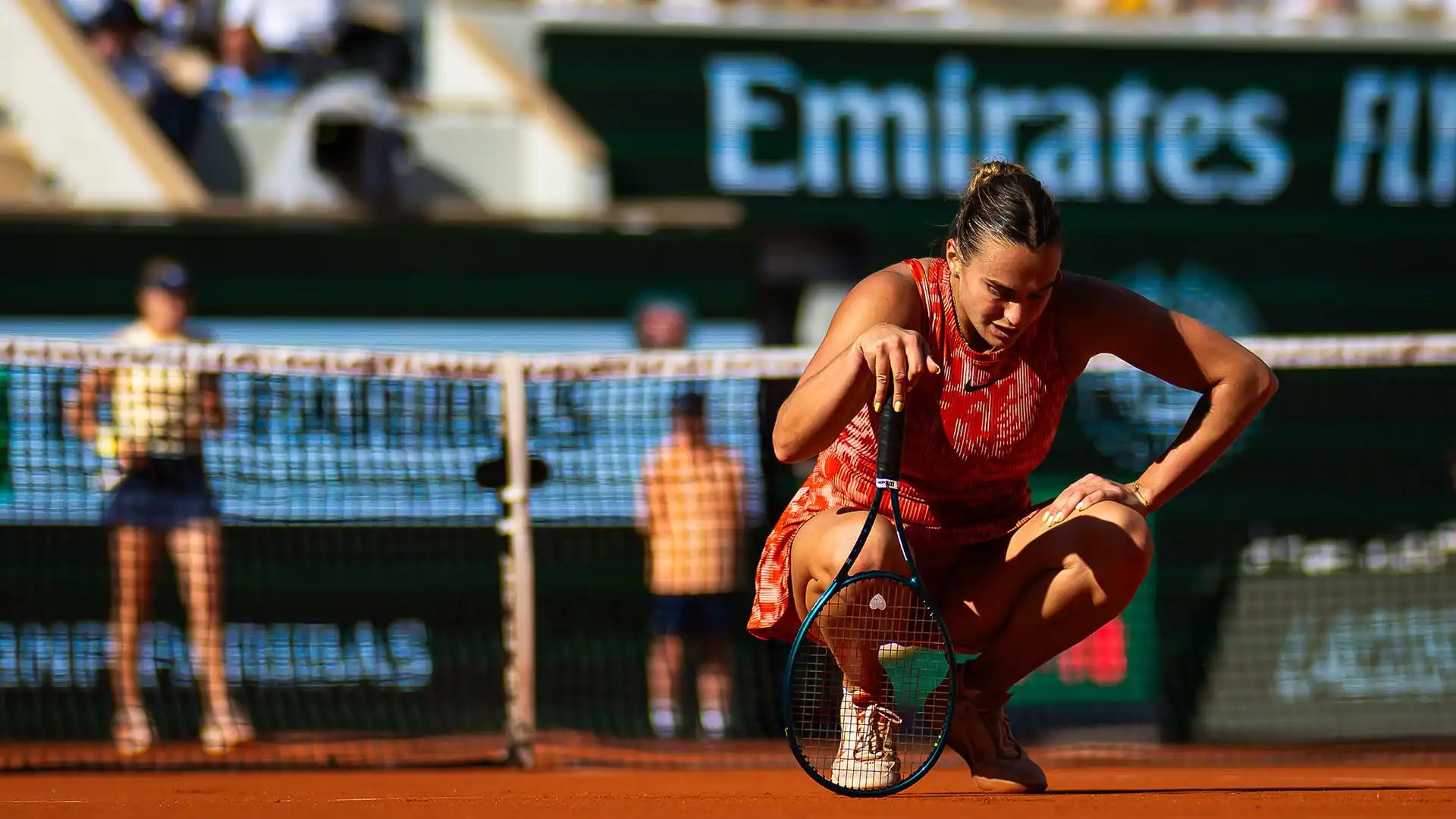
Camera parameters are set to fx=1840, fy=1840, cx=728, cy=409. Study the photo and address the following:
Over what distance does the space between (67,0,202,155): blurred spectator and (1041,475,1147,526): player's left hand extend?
7152mm

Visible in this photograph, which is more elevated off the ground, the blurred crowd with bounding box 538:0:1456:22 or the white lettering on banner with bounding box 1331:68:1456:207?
the blurred crowd with bounding box 538:0:1456:22

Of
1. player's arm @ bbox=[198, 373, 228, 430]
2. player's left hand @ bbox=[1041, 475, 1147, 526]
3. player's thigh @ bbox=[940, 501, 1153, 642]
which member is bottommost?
player's thigh @ bbox=[940, 501, 1153, 642]

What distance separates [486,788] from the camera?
213 inches

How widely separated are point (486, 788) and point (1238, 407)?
2.44 metres

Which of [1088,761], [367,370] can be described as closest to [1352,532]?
[1088,761]

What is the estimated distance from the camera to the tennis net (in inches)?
283

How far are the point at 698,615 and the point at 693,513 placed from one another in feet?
1.82

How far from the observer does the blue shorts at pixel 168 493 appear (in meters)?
7.30

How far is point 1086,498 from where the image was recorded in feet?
14.1

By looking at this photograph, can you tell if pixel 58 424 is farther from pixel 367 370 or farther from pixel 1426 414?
pixel 1426 414

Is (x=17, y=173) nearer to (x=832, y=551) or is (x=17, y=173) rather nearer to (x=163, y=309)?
(x=163, y=309)

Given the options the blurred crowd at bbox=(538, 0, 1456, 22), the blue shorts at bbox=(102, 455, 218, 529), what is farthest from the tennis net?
the blurred crowd at bbox=(538, 0, 1456, 22)

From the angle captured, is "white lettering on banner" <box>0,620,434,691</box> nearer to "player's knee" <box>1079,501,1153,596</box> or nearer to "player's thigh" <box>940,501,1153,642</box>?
"player's thigh" <box>940,501,1153,642</box>

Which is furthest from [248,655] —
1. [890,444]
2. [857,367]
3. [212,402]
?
[857,367]
